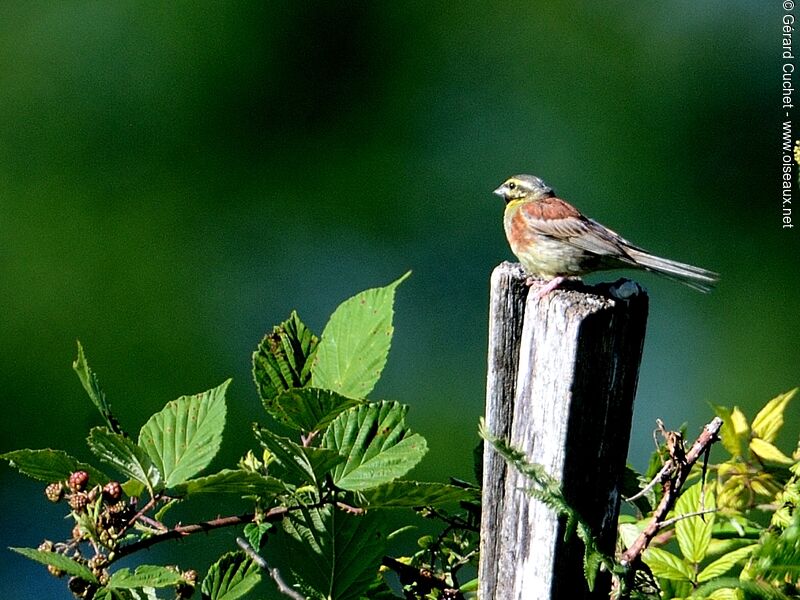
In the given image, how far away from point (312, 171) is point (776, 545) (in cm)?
388

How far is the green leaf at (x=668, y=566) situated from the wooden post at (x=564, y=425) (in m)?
0.18

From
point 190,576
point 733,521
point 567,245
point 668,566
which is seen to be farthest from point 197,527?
point 567,245

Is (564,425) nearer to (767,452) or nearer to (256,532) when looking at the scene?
(256,532)

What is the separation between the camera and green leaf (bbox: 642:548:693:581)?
1.09 metres

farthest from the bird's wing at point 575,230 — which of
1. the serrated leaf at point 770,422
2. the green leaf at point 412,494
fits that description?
the green leaf at point 412,494

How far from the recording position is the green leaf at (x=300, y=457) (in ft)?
3.00

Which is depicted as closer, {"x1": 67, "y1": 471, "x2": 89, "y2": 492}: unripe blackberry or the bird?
{"x1": 67, "y1": 471, "x2": 89, "y2": 492}: unripe blackberry

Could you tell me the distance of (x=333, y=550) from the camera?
1026 mm

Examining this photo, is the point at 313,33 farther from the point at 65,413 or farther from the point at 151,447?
the point at 151,447

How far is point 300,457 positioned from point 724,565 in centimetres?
50

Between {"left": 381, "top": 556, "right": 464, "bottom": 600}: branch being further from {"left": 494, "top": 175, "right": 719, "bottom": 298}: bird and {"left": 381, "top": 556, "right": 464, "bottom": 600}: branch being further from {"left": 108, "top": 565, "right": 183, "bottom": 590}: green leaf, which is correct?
{"left": 494, "top": 175, "right": 719, "bottom": 298}: bird

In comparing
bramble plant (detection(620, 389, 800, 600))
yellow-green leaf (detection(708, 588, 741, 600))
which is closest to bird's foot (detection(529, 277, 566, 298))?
bramble plant (detection(620, 389, 800, 600))

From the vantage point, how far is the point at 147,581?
36.8 inches

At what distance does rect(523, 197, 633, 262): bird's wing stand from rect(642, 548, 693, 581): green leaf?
913 mm
